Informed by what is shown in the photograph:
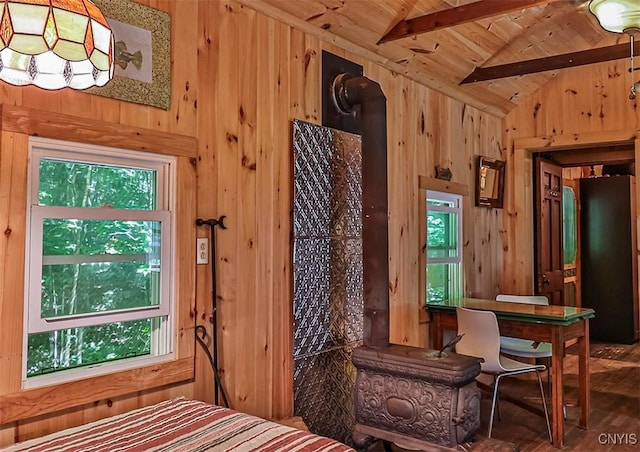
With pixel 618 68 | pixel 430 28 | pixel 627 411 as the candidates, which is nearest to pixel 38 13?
pixel 430 28

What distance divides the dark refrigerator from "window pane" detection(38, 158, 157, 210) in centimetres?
648

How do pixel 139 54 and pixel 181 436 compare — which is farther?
pixel 139 54

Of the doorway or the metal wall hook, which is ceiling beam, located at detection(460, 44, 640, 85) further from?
the metal wall hook

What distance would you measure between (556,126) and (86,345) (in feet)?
14.9

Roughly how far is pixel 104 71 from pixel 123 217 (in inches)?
30.2

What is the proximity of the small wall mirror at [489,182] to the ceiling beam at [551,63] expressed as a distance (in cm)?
83

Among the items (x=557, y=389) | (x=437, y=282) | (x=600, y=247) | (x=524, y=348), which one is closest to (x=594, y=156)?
(x=600, y=247)

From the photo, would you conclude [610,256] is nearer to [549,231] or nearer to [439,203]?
[549,231]

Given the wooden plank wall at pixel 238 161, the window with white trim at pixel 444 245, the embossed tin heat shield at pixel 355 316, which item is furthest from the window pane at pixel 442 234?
the wooden plank wall at pixel 238 161

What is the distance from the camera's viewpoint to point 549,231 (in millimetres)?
5555

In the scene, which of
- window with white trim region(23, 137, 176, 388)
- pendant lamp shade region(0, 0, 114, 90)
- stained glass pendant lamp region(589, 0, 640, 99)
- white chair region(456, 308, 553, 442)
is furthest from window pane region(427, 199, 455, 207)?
pendant lamp shade region(0, 0, 114, 90)

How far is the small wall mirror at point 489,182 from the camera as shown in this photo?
15.7ft

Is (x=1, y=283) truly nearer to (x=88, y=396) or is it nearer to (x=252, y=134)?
(x=88, y=396)

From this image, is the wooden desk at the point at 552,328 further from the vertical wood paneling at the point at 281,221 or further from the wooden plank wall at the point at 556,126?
the vertical wood paneling at the point at 281,221
